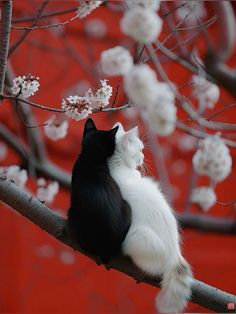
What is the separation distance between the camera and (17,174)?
186 cm

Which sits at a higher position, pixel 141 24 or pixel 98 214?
pixel 141 24

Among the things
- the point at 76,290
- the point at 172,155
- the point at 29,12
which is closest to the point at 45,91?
the point at 29,12

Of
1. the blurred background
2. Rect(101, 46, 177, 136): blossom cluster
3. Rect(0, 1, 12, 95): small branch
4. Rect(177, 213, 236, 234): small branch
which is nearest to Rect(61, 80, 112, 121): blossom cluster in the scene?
Rect(0, 1, 12, 95): small branch

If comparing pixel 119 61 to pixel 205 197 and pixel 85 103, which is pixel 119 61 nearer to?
pixel 85 103

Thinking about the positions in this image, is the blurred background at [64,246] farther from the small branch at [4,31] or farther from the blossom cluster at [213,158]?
the blossom cluster at [213,158]

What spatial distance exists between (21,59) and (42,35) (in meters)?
0.18

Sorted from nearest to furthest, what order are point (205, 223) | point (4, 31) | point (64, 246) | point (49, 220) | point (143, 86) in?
point (143, 86) < point (4, 31) < point (49, 220) < point (205, 223) < point (64, 246)

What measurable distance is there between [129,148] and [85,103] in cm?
25

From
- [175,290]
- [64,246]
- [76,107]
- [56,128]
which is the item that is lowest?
[64,246]

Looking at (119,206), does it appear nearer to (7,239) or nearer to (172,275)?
(172,275)

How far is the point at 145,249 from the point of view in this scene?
1379 mm

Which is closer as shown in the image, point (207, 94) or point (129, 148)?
point (129, 148)

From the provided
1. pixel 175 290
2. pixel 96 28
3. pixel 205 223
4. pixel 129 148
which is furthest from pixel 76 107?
pixel 96 28

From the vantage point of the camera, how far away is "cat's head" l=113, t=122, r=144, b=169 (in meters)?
1.52
